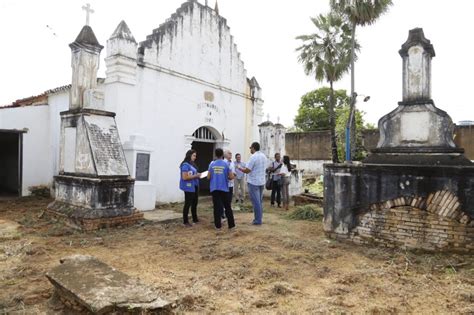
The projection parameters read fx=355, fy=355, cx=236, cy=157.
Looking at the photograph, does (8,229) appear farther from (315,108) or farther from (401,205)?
(315,108)

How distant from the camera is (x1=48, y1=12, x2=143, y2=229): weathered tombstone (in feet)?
23.6

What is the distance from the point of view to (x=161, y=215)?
863 cm

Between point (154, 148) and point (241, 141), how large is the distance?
4.26 meters

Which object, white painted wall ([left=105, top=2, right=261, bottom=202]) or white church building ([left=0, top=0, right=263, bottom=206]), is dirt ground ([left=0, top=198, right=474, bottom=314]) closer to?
white church building ([left=0, top=0, right=263, bottom=206])

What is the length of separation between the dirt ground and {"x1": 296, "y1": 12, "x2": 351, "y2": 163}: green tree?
1094cm

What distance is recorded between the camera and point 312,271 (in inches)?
188

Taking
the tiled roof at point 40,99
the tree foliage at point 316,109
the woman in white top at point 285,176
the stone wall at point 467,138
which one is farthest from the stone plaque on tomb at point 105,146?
the tree foliage at point 316,109

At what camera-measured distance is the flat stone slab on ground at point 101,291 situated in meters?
3.12

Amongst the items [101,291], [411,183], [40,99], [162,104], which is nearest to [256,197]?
[411,183]

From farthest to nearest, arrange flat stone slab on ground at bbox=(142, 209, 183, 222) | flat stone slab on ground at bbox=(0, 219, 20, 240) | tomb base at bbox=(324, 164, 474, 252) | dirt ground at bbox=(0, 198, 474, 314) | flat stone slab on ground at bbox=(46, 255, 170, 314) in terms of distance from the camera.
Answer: flat stone slab on ground at bbox=(142, 209, 183, 222), flat stone slab on ground at bbox=(0, 219, 20, 240), tomb base at bbox=(324, 164, 474, 252), dirt ground at bbox=(0, 198, 474, 314), flat stone slab on ground at bbox=(46, 255, 170, 314)

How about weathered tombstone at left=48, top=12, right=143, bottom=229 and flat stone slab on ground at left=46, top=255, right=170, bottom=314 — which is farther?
weathered tombstone at left=48, top=12, right=143, bottom=229

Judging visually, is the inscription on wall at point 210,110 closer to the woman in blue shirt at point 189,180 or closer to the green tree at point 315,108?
the woman in blue shirt at point 189,180

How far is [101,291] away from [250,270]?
2.03 metres

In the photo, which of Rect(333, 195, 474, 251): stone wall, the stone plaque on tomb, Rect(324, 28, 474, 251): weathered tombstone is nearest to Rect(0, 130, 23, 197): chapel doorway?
the stone plaque on tomb
